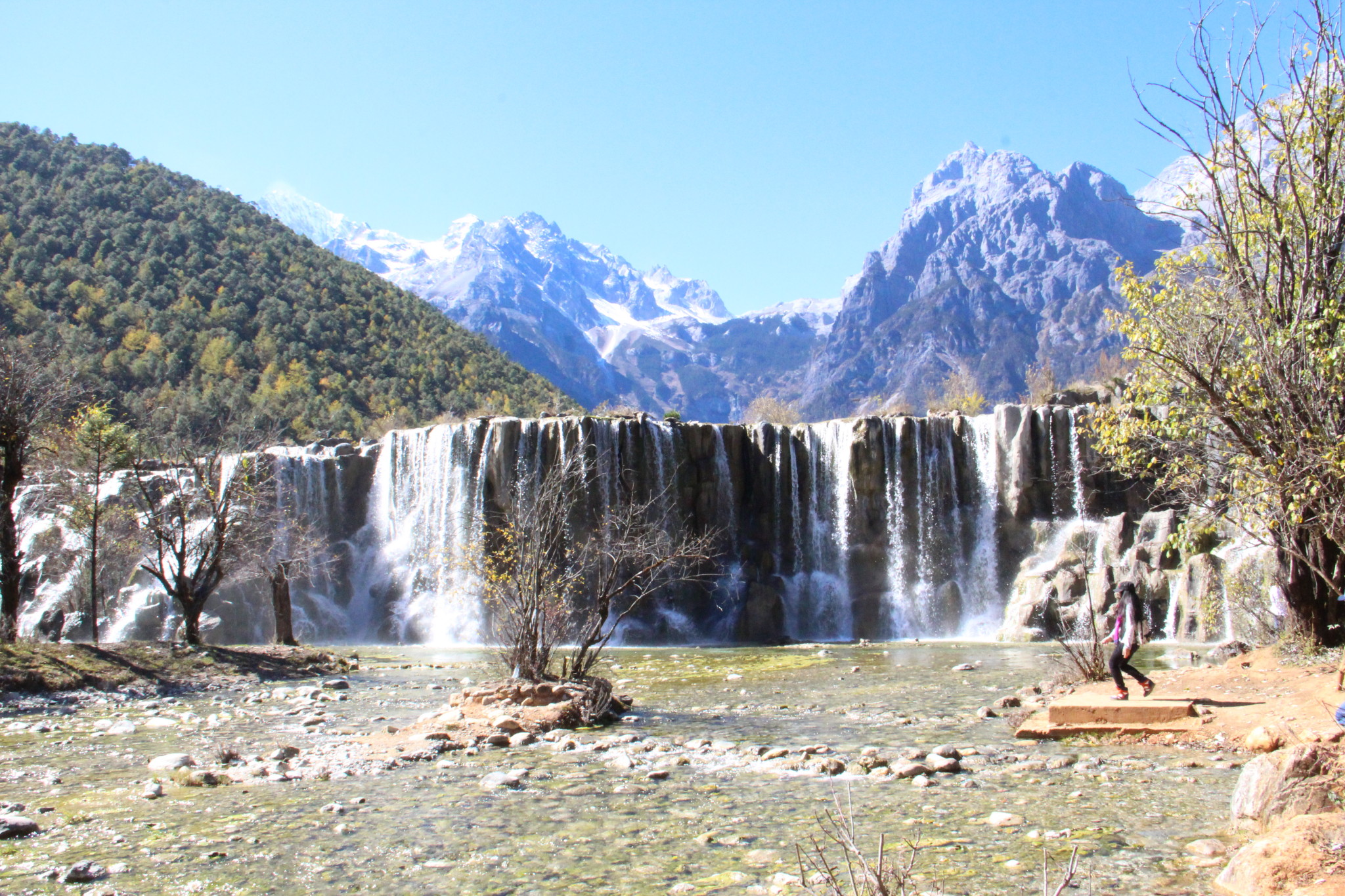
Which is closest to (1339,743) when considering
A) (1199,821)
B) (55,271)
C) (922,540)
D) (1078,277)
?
(1199,821)

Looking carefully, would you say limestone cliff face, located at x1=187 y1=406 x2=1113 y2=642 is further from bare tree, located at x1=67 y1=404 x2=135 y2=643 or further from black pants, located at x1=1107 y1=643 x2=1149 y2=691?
black pants, located at x1=1107 y1=643 x2=1149 y2=691

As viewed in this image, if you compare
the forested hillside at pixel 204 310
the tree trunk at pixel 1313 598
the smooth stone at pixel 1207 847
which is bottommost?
the smooth stone at pixel 1207 847

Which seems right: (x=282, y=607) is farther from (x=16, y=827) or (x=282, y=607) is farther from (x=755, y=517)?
(x=16, y=827)

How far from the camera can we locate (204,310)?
7269 centimetres

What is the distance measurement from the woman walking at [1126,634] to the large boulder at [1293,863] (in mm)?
6127

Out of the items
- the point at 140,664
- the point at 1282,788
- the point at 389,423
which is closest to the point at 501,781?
the point at 1282,788

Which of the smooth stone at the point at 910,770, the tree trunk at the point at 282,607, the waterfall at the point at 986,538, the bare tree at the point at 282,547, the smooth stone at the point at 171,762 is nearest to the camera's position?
the smooth stone at the point at 910,770

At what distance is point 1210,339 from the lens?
34.0ft

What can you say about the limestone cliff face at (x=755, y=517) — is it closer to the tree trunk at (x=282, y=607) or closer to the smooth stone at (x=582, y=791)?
the tree trunk at (x=282, y=607)

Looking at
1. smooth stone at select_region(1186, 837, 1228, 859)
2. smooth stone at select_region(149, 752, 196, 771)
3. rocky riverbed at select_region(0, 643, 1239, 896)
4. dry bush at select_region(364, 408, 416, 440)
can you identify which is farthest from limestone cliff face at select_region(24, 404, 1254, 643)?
smooth stone at select_region(1186, 837, 1228, 859)

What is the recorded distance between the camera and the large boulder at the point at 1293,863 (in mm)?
4801

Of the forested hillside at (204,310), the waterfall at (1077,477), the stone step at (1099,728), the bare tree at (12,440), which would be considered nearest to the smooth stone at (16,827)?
the stone step at (1099,728)

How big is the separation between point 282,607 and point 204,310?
2125 inches

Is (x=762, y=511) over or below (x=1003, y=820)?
over
